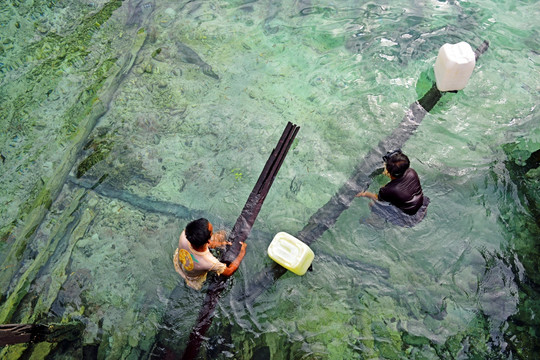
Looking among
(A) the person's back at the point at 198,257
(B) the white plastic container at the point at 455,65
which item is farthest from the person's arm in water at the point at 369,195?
(B) the white plastic container at the point at 455,65

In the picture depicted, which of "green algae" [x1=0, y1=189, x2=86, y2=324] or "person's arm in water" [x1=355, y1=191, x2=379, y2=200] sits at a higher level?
"person's arm in water" [x1=355, y1=191, x2=379, y2=200]

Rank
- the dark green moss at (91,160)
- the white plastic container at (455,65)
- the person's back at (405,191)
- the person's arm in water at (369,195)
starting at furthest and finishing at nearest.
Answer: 1. the dark green moss at (91,160)
2. the white plastic container at (455,65)
3. the person's arm in water at (369,195)
4. the person's back at (405,191)

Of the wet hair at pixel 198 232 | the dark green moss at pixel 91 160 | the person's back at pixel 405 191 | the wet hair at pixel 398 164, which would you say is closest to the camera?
the wet hair at pixel 198 232

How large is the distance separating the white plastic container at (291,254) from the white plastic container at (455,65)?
3191 mm

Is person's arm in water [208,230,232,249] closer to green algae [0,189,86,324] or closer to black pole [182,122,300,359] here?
black pole [182,122,300,359]

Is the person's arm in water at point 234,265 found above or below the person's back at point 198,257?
below

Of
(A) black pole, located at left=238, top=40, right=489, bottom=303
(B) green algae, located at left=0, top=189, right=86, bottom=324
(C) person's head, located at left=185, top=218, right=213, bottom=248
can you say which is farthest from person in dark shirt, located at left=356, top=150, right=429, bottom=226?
(B) green algae, located at left=0, top=189, right=86, bottom=324

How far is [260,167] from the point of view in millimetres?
5020

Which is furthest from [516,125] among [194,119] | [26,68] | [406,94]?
[26,68]

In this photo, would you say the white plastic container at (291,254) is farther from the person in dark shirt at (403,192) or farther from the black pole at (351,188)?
the person in dark shirt at (403,192)

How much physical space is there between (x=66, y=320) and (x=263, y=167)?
9.69 ft

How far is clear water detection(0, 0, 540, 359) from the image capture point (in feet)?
13.0

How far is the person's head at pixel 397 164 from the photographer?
3.85 metres

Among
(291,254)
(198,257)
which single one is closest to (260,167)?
(291,254)
